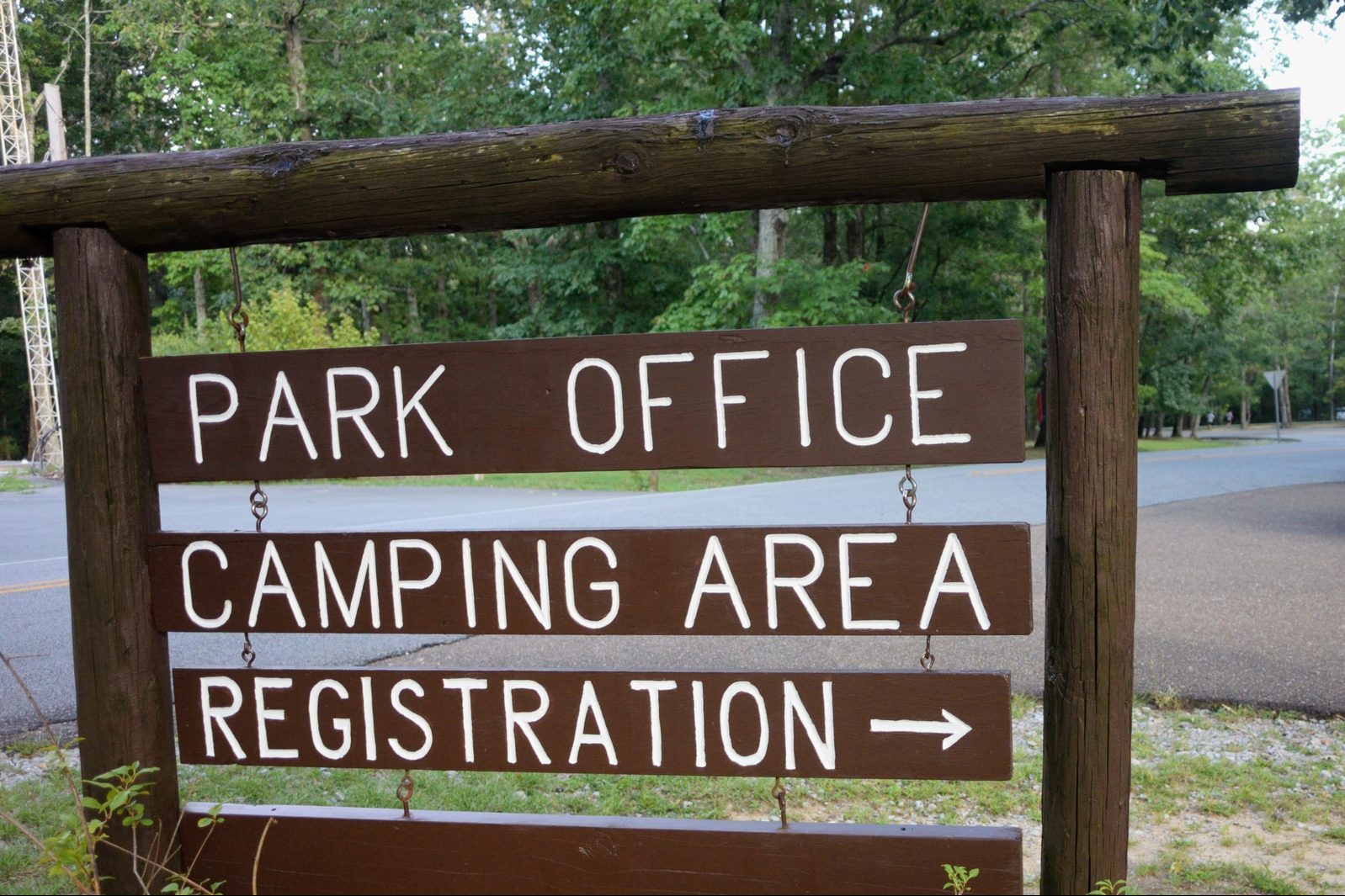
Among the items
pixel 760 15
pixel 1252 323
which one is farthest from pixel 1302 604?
pixel 1252 323

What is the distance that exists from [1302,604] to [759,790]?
5.04 meters

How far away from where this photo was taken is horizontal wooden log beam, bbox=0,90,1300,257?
7.40 ft

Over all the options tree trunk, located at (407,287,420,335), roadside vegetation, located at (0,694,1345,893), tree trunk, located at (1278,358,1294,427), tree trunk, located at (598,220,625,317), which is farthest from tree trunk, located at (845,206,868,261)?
tree trunk, located at (1278,358,1294,427)

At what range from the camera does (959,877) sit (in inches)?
94.7

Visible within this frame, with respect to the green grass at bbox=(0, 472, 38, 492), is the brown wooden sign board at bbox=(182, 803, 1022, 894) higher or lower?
higher

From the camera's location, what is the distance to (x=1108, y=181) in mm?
2281

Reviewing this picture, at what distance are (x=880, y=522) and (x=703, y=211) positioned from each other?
4.54m

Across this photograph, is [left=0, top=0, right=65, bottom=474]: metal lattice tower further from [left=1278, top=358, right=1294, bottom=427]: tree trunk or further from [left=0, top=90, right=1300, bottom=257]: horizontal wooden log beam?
[left=1278, top=358, right=1294, bottom=427]: tree trunk

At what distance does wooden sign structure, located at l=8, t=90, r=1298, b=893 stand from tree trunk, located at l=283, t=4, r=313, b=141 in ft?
89.5

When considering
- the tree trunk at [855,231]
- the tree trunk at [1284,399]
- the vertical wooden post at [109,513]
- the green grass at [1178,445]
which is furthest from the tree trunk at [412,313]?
the tree trunk at [1284,399]

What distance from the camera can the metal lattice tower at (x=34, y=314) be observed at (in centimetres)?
2012

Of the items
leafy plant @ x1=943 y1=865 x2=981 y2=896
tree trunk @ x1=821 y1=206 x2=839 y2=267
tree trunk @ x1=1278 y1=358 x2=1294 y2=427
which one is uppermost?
tree trunk @ x1=821 y1=206 x2=839 y2=267

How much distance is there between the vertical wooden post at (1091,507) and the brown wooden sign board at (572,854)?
6.9 inches

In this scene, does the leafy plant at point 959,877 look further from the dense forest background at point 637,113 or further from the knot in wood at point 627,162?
the dense forest background at point 637,113
